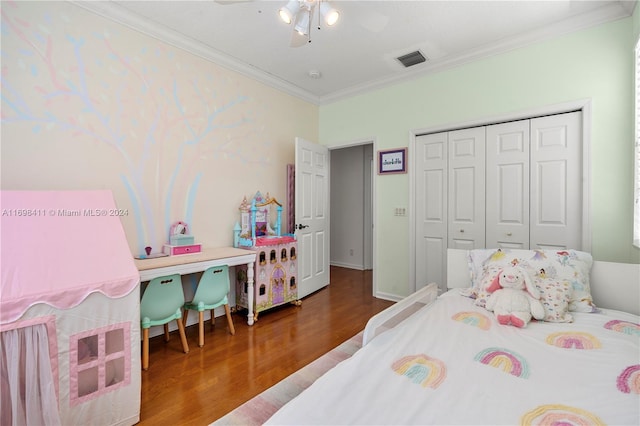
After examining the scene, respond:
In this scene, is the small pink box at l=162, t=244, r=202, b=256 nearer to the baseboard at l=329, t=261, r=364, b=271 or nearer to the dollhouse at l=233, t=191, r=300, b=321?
the dollhouse at l=233, t=191, r=300, b=321

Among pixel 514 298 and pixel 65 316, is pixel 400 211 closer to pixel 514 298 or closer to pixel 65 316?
pixel 514 298

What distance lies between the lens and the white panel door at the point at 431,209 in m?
3.35

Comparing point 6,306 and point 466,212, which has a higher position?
point 466,212

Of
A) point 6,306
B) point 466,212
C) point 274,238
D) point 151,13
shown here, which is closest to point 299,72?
point 151,13

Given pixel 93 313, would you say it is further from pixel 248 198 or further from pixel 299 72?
pixel 299 72

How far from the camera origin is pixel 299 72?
3.52 metres

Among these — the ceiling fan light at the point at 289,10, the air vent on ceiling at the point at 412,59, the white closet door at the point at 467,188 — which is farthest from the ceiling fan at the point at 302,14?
the white closet door at the point at 467,188

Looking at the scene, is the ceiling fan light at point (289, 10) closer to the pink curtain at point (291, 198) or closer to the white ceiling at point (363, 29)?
the white ceiling at point (363, 29)

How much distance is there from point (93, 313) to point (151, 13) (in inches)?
94.7

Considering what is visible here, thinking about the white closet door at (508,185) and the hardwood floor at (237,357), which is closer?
the hardwood floor at (237,357)

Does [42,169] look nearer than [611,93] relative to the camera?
Yes

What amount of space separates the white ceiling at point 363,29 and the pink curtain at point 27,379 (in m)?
2.06

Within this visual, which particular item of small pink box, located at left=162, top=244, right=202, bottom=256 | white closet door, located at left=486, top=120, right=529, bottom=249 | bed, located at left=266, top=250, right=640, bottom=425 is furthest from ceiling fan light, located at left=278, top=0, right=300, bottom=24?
white closet door, located at left=486, top=120, right=529, bottom=249

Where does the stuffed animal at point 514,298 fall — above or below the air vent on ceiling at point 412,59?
below
